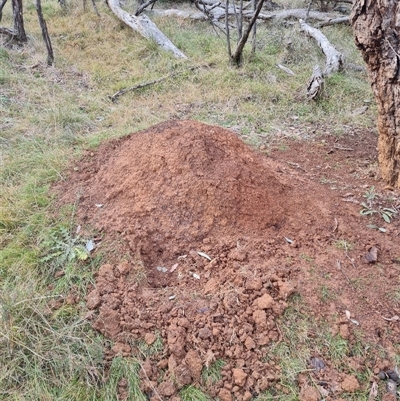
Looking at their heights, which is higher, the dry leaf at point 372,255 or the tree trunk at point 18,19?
the tree trunk at point 18,19

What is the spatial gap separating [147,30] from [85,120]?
3035 millimetres

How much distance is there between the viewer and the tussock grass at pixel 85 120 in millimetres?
1646

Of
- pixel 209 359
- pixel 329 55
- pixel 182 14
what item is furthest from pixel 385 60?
pixel 182 14

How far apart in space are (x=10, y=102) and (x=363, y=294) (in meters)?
4.18

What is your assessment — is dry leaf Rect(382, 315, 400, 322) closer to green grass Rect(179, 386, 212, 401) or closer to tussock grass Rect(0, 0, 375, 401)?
tussock grass Rect(0, 0, 375, 401)

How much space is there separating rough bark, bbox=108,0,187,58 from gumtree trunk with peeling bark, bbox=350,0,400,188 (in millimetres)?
3788

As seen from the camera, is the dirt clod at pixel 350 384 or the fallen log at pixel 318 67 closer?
the dirt clod at pixel 350 384

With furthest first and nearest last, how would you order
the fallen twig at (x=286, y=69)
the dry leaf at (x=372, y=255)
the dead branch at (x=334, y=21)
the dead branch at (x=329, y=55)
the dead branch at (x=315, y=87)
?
the dead branch at (x=334, y=21), the fallen twig at (x=286, y=69), the dead branch at (x=329, y=55), the dead branch at (x=315, y=87), the dry leaf at (x=372, y=255)

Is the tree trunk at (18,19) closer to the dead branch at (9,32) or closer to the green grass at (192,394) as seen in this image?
the dead branch at (9,32)

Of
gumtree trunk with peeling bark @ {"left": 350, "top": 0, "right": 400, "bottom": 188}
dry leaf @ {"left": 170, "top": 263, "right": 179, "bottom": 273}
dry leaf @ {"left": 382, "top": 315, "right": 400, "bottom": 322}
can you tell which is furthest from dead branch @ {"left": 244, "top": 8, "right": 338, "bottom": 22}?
dry leaf @ {"left": 382, "top": 315, "right": 400, "bottom": 322}

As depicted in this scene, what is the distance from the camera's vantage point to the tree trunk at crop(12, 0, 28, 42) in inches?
227

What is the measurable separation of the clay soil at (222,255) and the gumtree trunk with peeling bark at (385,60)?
0.79 feet

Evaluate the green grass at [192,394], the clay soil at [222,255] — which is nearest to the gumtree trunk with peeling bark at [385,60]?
the clay soil at [222,255]

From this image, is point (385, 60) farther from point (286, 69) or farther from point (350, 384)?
point (286, 69)
